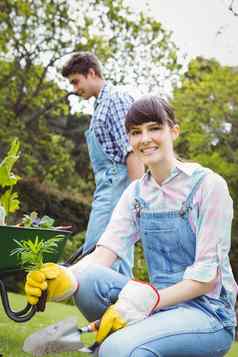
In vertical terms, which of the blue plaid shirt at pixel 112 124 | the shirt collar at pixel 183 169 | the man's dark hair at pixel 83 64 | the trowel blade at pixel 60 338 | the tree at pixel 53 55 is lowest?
the trowel blade at pixel 60 338

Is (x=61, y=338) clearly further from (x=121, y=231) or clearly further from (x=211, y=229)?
(x=211, y=229)

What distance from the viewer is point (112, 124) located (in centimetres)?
338

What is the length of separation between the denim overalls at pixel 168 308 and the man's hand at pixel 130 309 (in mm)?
29

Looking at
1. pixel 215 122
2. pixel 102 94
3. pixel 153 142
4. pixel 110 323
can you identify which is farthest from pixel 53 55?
pixel 110 323

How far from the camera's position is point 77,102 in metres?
10.6

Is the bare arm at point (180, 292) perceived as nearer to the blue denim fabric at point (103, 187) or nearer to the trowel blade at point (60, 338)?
the trowel blade at point (60, 338)

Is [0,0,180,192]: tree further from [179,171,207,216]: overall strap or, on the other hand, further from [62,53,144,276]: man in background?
[179,171,207,216]: overall strap

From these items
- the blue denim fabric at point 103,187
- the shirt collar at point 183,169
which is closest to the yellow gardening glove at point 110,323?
the shirt collar at point 183,169

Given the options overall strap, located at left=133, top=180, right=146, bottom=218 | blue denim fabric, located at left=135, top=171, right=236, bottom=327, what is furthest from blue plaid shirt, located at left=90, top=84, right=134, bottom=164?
blue denim fabric, located at left=135, top=171, right=236, bottom=327

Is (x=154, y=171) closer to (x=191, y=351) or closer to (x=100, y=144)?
(x=191, y=351)

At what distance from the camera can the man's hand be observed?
1.82 metres

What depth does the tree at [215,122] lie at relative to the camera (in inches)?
438

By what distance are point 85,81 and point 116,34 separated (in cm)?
679

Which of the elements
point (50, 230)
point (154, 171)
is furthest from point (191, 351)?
point (50, 230)
